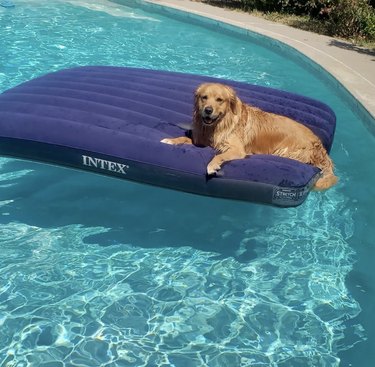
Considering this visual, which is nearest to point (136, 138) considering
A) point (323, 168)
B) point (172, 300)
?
point (172, 300)

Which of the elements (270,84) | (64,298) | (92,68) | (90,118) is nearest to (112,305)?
(64,298)

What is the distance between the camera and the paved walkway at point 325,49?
8894mm

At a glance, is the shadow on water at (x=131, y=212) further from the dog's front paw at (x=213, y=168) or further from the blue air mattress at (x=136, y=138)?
the dog's front paw at (x=213, y=168)

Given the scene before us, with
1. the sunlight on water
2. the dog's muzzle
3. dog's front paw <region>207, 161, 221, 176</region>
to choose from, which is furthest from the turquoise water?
the dog's muzzle

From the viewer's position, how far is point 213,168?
5008 mm

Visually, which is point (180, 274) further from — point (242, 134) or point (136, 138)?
point (242, 134)

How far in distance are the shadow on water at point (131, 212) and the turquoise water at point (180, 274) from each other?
0.02 meters

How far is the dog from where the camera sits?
5.06 m

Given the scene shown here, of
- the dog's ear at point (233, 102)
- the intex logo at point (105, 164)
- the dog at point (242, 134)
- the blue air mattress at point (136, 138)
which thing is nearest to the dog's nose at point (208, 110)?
the dog at point (242, 134)

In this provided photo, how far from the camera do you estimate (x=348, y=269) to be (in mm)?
5230

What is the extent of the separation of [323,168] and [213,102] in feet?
4.92

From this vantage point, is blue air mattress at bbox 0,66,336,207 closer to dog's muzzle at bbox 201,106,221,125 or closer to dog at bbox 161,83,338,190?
dog at bbox 161,83,338,190

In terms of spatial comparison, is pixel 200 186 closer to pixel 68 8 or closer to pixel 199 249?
pixel 199 249

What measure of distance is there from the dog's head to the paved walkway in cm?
339
